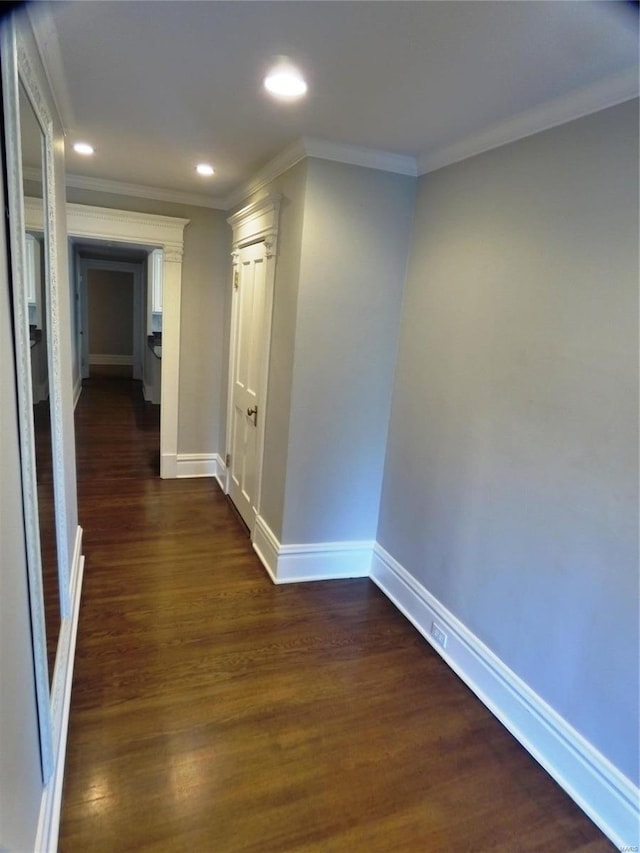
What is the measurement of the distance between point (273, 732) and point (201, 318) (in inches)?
130

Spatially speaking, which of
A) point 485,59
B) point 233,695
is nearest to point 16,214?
point 485,59

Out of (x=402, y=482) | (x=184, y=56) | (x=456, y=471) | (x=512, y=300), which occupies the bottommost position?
(x=402, y=482)

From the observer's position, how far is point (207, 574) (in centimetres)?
296

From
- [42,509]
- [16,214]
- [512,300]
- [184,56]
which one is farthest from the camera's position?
[512,300]

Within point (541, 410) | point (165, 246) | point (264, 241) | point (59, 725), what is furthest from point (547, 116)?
point (165, 246)

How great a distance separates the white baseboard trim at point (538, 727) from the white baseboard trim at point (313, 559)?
1.41 feet

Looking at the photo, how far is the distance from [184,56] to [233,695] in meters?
2.38

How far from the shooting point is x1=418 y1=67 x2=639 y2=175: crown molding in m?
1.58

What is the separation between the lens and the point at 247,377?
3.60m

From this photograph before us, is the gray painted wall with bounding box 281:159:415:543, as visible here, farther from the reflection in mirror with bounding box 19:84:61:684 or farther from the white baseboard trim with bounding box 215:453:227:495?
the white baseboard trim with bounding box 215:453:227:495

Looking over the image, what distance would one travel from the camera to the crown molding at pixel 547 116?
1.58 meters

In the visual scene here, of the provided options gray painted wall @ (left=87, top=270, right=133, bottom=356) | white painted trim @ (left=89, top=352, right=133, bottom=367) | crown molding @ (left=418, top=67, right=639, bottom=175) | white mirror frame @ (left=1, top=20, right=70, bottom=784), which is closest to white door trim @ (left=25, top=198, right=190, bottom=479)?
white mirror frame @ (left=1, top=20, right=70, bottom=784)

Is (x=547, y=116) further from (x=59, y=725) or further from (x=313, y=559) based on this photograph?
(x=59, y=725)

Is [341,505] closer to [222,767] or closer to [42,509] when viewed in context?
[222,767]
